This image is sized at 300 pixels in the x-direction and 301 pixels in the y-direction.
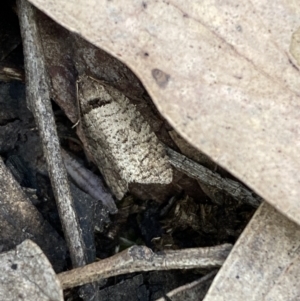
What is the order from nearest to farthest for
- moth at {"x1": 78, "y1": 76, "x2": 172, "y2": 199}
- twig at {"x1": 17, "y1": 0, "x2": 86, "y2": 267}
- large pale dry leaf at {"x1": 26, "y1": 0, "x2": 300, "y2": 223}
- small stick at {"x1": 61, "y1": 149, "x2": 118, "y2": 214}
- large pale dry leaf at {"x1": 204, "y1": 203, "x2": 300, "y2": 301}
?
large pale dry leaf at {"x1": 26, "y1": 0, "x2": 300, "y2": 223}, large pale dry leaf at {"x1": 204, "y1": 203, "x2": 300, "y2": 301}, twig at {"x1": 17, "y1": 0, "x2": 86, "y2": 267}, moth at {"x1": 78, "y1": 76, "x2": 172, "y2": 199}, small stick at {"x1": 61, "y1": 149, "x2": 118, "y2": 214}

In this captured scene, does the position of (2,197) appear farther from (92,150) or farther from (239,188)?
(239,188)

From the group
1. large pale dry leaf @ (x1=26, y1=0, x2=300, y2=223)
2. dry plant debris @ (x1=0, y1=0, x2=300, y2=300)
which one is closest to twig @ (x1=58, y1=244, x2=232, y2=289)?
dry plant debris @ (x1=0, y1=0, x2=300, y2=300)

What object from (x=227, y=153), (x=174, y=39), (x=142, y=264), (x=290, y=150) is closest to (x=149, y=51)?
(x=174, y=39)

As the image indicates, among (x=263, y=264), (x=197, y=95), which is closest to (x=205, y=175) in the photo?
(x=263, y=264)

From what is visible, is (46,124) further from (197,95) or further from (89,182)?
(197,95)

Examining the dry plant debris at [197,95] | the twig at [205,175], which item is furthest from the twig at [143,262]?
the twig at [205,175]

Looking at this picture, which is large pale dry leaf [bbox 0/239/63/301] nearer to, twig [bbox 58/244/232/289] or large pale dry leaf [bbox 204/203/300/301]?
Answer: twig [bbox 58/244/232/289]

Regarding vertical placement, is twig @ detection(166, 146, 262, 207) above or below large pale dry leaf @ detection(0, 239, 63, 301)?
above
